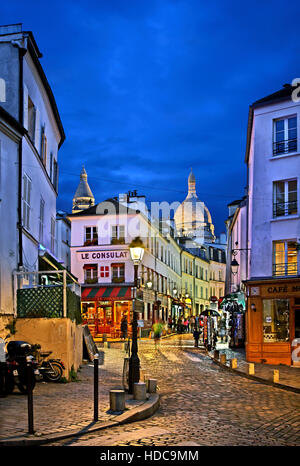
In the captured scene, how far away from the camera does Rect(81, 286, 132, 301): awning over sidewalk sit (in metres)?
42.2

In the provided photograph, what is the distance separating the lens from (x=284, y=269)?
2109 centimetres

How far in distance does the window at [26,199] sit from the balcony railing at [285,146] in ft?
34.8

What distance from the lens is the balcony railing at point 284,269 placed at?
20750 mm

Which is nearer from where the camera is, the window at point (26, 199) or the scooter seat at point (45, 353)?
the scooter seat at point (45, 353)

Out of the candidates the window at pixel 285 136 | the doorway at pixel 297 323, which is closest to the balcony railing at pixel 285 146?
the window at pixel 285 136

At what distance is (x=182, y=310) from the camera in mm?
71500

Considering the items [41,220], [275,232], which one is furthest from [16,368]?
[275,232]

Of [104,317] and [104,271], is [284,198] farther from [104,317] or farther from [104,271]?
[104,317]

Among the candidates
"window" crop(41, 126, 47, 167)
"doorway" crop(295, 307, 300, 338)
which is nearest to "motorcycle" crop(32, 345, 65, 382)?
"window" crop(41, 126, 47, 167)

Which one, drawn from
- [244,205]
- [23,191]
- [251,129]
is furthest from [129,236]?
[23,191]

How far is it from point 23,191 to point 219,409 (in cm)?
877

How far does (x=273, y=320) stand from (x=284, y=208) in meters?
4.50

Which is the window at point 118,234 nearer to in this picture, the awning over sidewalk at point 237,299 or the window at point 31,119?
the awning over sidewalk at point 237,299

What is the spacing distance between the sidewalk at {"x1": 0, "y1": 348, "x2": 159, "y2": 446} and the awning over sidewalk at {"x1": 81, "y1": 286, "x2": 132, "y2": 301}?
95.0ft
